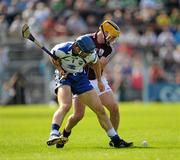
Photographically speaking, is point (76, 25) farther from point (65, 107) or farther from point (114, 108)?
point (65, 107)

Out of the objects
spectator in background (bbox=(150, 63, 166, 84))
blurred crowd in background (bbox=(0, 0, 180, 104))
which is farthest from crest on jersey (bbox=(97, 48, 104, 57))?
Answer: spectator in background (bbox=(150, 63, 166, 84))

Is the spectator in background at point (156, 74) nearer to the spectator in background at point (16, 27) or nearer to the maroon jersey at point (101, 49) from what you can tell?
the spectator in background at point (16, 27)

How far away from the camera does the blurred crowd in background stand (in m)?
35.8

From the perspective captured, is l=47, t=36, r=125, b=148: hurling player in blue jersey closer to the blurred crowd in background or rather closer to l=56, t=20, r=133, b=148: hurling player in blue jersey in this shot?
l=56, t=20, r=133, b=148: hurling player in blue jersey

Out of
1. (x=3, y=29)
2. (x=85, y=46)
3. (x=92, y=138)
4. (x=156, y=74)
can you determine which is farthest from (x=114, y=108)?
(x=3, y=29)

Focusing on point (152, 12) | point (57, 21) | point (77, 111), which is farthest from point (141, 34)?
point (77, 111)

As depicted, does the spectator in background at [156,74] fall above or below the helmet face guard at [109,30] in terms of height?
below

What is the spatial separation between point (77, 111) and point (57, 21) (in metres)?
21.8

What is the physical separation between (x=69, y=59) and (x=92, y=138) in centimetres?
324

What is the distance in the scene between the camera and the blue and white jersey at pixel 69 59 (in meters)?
14.4

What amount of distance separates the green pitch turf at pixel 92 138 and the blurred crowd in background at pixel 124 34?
7.63 m

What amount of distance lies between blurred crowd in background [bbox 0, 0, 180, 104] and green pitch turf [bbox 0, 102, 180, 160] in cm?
763

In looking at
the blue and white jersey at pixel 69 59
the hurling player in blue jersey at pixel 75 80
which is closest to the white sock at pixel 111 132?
the hurling player in blue jersey at pixel 75 80

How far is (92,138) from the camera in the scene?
1717cm
